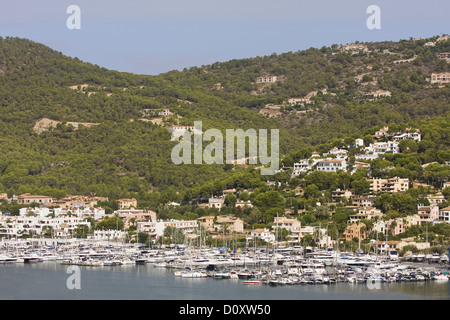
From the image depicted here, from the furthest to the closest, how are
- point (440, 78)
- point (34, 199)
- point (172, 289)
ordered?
point (440, 78) → point (34, 199) → point (172, 289)

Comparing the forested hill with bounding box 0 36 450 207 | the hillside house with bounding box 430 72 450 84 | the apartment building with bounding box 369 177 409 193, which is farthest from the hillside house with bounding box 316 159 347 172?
the hillside house with bounding box 430 72 450 84

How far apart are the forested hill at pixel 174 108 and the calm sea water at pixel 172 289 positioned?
25.9 meters

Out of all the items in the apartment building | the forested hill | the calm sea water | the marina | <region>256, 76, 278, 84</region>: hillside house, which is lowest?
the calm sea water

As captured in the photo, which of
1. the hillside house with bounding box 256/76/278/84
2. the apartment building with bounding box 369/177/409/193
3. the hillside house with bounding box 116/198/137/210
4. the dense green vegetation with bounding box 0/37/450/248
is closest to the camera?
the apartment building with bounding box 369/177/409/193

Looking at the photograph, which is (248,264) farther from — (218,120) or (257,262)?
(218,120)

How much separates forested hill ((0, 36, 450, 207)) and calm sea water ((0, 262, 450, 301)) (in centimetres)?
2586

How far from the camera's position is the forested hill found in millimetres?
82312

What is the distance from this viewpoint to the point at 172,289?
43.5 meters

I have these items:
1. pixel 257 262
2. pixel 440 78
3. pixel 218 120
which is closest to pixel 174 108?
pixel 218 120

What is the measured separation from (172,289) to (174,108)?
6091 cm

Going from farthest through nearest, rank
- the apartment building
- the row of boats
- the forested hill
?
the forested hill → the apartment building → the row of boats

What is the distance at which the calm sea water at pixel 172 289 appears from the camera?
40719mm

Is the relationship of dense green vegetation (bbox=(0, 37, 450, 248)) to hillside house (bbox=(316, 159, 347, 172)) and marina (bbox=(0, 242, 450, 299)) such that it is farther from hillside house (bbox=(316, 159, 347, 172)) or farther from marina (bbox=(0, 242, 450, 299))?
marina (bbox=(0, 242, 450, 299))
